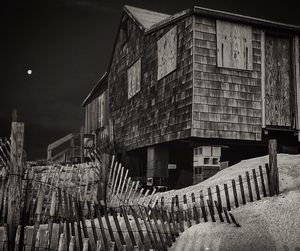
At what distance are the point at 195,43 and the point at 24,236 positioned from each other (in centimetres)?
919

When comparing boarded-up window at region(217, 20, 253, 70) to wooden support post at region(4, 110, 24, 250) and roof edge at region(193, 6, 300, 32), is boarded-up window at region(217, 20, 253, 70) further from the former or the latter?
wooden support post at region(4, 110, 24, 250)

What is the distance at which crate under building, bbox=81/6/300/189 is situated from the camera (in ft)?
42.9

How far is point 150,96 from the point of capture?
16.4 meters

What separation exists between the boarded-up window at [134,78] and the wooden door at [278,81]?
606 centimetres

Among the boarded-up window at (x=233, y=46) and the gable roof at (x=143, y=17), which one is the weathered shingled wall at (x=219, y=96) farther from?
the gable roof at (x=143, y=17)

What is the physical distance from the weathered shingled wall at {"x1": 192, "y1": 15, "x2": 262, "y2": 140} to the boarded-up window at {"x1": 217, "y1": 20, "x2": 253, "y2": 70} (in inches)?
6.8

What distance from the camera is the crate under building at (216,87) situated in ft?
42.9

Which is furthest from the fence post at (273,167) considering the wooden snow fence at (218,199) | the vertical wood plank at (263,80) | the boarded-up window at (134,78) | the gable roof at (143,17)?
the gable roof at (143,17)

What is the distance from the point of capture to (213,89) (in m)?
13.1

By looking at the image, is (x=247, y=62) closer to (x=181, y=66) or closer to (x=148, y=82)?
(x=181, y=66)

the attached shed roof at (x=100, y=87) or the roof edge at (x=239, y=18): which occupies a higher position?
the attached shed roof at (x=100, y=87)

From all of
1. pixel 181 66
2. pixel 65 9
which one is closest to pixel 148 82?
pixel 181 66

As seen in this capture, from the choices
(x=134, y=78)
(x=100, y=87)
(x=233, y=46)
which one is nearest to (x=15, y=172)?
(x=233, y=46)

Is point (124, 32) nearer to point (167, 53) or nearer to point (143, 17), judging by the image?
point (143, 17)
